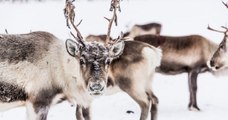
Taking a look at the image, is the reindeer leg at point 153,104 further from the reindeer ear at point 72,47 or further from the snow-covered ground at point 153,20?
the reindeer ear at point 72,47

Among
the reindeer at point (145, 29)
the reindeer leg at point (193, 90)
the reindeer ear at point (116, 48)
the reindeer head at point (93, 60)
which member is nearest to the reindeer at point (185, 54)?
the reindeer leg at point (193, 90)

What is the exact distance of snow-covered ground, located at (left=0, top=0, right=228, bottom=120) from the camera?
8145mm

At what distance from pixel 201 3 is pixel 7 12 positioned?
10.6 metres

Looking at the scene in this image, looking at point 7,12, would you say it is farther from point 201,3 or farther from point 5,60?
point 5,60

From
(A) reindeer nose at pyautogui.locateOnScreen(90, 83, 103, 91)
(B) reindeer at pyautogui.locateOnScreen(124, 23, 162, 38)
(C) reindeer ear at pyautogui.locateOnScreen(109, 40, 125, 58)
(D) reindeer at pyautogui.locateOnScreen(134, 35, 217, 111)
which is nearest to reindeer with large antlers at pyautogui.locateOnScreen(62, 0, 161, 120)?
(C) reindeer ear at pyautogui.locateOnScreen(109, 40, 125, 58)

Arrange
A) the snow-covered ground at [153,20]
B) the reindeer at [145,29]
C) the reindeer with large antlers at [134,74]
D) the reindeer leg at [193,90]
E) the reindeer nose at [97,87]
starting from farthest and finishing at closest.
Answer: the reindeer at [145,29]
the reindeer leg at [193,90]
the snow-covered ground at [153,20]
the reindeer with large antlers at [134,74]
the reindeer nose at [97,87]

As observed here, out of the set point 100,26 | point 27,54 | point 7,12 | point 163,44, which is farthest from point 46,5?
point 27,54

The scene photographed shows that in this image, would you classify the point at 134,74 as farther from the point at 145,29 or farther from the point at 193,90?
the point at 145,29

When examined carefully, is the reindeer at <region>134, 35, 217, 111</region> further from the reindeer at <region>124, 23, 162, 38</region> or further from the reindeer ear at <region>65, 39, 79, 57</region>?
the reindeer at <region>124, 23, 162, 38</region>

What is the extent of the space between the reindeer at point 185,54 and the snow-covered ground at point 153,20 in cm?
55

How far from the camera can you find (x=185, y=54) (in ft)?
29.1

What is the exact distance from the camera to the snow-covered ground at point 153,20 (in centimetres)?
814

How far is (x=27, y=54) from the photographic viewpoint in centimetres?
554

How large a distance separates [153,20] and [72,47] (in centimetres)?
1980
